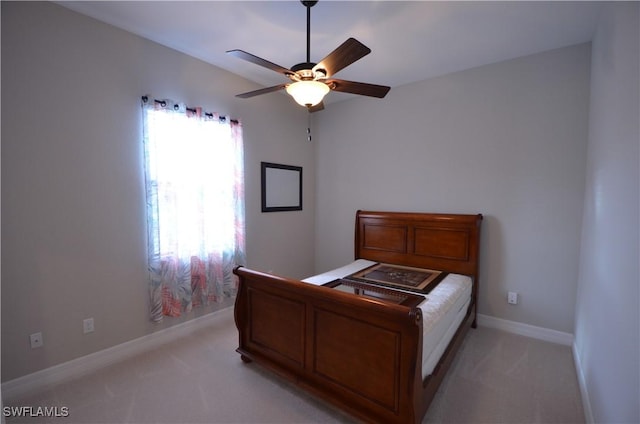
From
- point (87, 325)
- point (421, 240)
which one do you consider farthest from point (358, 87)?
point (87, 325)

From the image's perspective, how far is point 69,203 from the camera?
83.4 inches

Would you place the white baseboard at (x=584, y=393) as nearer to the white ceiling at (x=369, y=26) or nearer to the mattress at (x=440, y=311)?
the mattress at (x=440, y=311)

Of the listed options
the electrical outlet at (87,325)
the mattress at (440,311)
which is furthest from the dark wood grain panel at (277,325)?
the electrical outlet at (87,325)

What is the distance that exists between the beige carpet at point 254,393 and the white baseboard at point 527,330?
13cm

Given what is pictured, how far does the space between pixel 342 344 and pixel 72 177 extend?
2.36m

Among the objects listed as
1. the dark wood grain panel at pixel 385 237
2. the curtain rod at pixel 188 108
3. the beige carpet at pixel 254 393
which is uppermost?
the curtain rod at pixel 188 108

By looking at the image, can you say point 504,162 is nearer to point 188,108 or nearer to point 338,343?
point 338,343

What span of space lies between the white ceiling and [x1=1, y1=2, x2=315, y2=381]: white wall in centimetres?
26

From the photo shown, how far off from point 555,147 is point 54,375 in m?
4.66

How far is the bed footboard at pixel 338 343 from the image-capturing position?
4.92 feet

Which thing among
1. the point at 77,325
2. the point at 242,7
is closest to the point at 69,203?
the point at 77,325

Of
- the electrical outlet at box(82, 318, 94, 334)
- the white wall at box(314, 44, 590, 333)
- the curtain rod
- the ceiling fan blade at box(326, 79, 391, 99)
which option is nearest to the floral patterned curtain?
the curtain rod

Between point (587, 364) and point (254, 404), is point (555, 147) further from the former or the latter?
point (254, 404)

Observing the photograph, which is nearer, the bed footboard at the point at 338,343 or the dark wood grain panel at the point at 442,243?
the bed footboard at the point at 338,343
